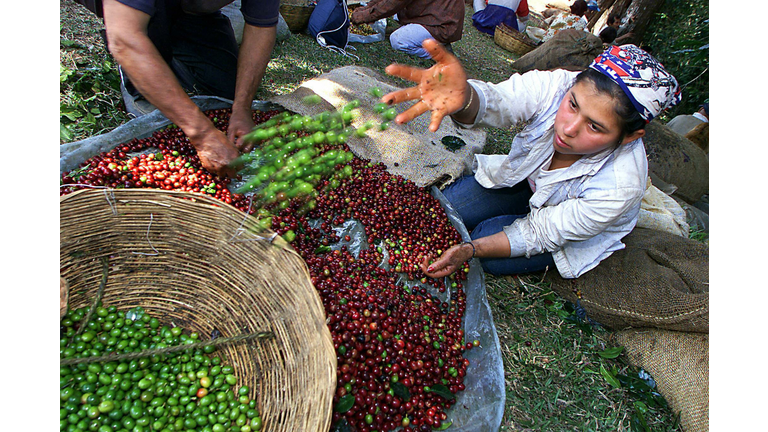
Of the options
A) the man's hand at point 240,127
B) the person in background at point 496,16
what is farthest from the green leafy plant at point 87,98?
the person in background at point 496,16

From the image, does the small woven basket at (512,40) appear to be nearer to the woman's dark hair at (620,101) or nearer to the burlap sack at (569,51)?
the burlap sack at (569,51)

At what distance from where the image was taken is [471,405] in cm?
210

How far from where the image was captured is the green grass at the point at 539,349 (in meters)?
2.42

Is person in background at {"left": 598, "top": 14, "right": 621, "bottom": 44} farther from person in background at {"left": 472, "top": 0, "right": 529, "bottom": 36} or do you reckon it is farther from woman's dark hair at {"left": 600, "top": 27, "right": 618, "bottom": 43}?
person in background at {"left": 472, "top": 0, "right": 529, "bottom": 36}

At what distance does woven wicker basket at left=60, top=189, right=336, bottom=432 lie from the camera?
1696 mm

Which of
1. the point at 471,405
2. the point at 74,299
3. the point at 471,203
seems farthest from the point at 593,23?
the point at 74,299

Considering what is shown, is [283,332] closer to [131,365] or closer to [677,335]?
[131,365]

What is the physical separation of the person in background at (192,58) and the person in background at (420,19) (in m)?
3.29

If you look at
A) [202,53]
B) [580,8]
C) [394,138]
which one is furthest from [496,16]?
[202,53]

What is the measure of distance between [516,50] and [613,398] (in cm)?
793

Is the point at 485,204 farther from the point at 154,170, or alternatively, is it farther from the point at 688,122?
the point at 688,122

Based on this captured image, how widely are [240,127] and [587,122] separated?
2.49 m

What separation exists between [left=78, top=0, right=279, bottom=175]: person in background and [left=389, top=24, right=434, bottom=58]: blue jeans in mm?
3526

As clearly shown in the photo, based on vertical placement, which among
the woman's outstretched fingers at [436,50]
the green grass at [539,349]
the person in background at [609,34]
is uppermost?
the woman's outstretched fingers at [436,50]
